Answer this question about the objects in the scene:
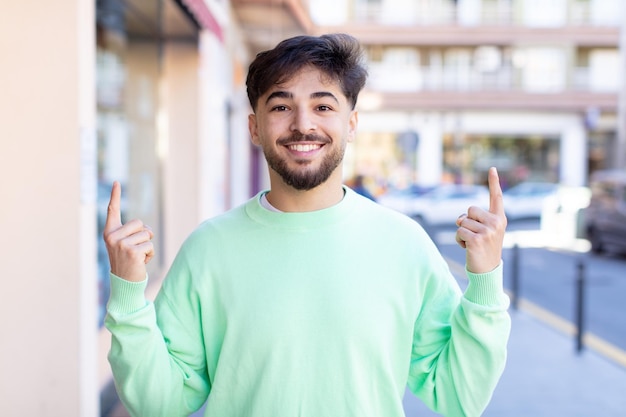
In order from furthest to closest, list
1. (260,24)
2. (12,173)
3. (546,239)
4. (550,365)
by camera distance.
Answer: (546,239) → (260,24) → (550,365) → (12,173)

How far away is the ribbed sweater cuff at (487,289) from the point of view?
73.0 inches

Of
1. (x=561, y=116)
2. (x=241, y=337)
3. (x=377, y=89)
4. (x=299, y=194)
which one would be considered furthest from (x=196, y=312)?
(x=561, y=116)

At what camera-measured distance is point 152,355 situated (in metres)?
1.86

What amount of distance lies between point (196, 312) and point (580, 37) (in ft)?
119

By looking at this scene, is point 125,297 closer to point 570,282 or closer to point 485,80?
point 570,282

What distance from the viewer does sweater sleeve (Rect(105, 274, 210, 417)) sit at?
71.7 inches

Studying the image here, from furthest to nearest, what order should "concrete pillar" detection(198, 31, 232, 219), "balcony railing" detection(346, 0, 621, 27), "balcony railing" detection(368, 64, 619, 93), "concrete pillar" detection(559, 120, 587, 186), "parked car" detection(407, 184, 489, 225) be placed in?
"concrete pillar" detection(559, 120, 587, 186) < "balcony railing" detection(346, 0, 621, 27) < "balcony railing" detection(368, 64, 619, 93) < "parked car" detection(407, 184, 489, 225) < "concrete pillar" detection(198, 31, 232, 219)

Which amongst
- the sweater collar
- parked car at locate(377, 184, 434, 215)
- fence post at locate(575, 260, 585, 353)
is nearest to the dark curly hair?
the sweater collar

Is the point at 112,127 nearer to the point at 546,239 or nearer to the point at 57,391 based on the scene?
the point at 57,391

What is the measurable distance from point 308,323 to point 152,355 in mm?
390

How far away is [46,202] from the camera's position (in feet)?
12.8

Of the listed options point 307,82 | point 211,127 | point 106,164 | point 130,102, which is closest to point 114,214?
point 307,82

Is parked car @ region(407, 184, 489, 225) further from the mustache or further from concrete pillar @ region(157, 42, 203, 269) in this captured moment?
the mustache

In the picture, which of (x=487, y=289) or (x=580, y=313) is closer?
(x=487, y=289)
